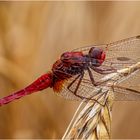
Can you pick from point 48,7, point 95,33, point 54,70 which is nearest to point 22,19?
point 48,7

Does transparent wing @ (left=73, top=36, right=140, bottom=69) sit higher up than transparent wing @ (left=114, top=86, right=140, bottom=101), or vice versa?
transparent wing @ (left=73, top=36, right=140, bottom=69)

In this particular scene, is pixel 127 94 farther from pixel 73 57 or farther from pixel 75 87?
pixel 73 57

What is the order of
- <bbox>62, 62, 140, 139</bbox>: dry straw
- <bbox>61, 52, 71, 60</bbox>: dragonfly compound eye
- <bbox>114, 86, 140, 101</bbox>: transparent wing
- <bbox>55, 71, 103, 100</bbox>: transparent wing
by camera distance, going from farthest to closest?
<bbox>61, 52, 71, 60</bbox>: dragonfly compound eye < <bbox>55, 71, 103, 100</bbox>: transparent wing < <bbox>114, 86, 140, 101</bbox>: transparent wing < <bbox>62, 62, 140, 139</bbox>: dry straw

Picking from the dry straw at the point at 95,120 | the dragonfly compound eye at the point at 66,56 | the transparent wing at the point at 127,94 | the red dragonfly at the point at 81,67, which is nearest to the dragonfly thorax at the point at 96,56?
the red dragonfly at the point at 81,67

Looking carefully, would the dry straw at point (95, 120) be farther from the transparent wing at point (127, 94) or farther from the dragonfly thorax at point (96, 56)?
the dragonfly thorax at point (96, 56)

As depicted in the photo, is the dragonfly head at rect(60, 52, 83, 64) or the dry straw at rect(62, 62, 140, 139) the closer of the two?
the dry straw at rect(62, 62, 140, 139)

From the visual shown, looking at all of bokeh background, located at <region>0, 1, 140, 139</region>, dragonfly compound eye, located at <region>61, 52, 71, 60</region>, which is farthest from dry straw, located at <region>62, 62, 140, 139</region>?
dragonfly compound eye, located at <region>61, 52, 71, 60</region>

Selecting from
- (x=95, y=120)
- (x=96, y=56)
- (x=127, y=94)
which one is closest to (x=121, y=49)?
(x=96, y=56)

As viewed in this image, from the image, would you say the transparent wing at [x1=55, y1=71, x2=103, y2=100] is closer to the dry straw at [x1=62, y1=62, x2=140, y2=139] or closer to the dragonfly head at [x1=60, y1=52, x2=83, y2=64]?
the dragonfly head at [x1=60, y1=52, x2=83, y2=64]

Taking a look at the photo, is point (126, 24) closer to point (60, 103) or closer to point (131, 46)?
point (131, 46)
